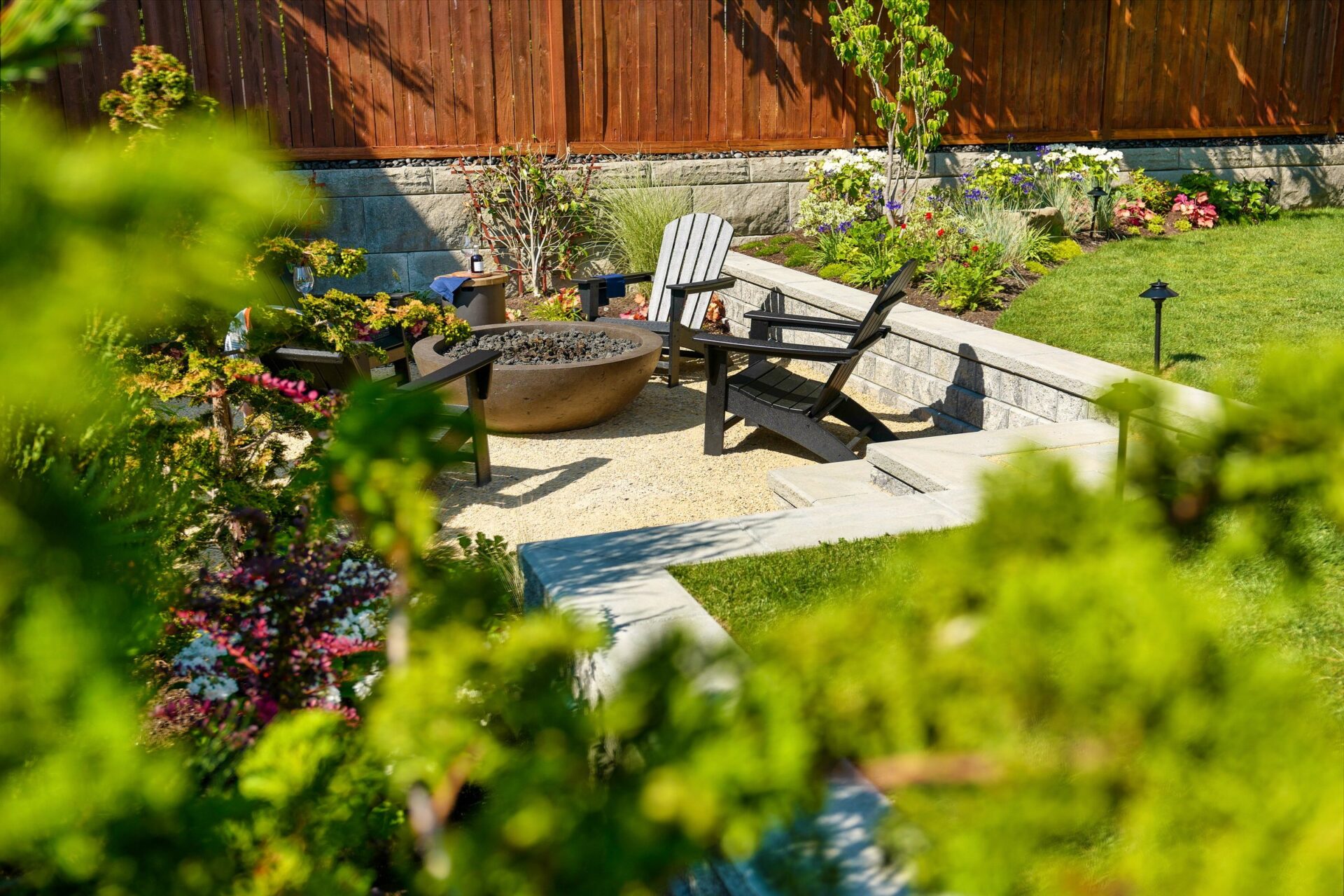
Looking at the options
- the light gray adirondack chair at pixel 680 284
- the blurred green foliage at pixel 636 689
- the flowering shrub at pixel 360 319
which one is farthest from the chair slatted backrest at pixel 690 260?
the blurred green foliage at pixel 636 689

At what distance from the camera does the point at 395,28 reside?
9.48 m

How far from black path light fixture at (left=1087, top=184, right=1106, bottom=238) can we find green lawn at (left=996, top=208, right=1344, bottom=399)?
0.28m

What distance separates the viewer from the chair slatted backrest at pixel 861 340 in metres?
5.03

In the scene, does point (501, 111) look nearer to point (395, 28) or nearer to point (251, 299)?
point (395, 28)

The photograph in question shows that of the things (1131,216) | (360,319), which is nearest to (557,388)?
(360,319)

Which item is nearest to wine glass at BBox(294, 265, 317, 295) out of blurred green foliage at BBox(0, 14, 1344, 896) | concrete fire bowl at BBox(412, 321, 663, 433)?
concrete fire bowl at BBox(412, 321, 663, 433)

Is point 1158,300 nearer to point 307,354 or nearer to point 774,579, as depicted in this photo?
point 774,579

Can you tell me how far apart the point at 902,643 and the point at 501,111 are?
989cm

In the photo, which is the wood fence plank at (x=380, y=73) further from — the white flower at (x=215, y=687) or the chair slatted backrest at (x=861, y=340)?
the white flower at (x=215, y=687)

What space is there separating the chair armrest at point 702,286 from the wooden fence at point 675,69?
3.60 m

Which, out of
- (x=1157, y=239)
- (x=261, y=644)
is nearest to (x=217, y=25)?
(x=1157, y=239)

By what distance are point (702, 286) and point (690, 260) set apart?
0.72m

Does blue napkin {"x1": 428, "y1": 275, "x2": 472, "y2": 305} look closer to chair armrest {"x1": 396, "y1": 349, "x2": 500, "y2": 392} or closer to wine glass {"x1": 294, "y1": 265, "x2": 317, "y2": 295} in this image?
wine glass {"x1": 294, "y1": 265, "x2": 317, "y2": 295}

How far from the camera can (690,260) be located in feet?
24.3
